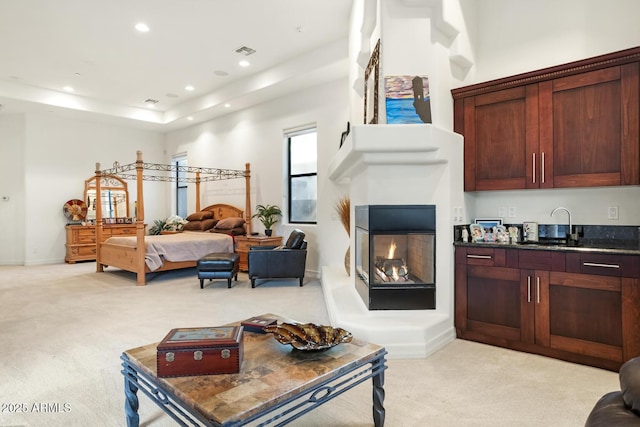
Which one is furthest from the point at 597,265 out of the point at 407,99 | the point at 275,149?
the point at 275,149

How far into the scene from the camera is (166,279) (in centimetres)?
609

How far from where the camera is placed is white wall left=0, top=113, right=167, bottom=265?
7.80 m

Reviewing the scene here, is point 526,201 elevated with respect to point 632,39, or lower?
lower

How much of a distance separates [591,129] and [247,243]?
201 inches

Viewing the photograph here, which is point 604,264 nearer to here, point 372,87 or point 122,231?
point 372,87

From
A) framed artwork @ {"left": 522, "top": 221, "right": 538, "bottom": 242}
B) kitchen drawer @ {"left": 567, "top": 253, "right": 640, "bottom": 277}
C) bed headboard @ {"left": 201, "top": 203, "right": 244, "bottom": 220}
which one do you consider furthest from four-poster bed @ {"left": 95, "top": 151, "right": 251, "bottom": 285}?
kitchen drawer @ {"left": 567, "top": 253, "right": 640, "bottom": 277}

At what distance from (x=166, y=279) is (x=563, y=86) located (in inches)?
234

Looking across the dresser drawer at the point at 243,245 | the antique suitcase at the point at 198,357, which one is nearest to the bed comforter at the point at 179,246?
the dresser drawer at the point at 243,245

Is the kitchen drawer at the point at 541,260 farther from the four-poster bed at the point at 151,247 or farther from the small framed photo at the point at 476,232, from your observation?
the four-poster bed at the point at 151,247

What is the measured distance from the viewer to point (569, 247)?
2.78 m

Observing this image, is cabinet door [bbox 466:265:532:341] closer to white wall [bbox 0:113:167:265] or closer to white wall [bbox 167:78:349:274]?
white wall [bbox 167:78:349:274]

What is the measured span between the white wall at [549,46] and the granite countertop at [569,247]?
0.39 meters

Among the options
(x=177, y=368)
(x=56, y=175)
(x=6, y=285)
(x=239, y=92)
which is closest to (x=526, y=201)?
(x=177, y=368)

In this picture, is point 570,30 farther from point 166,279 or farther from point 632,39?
point 166,279
